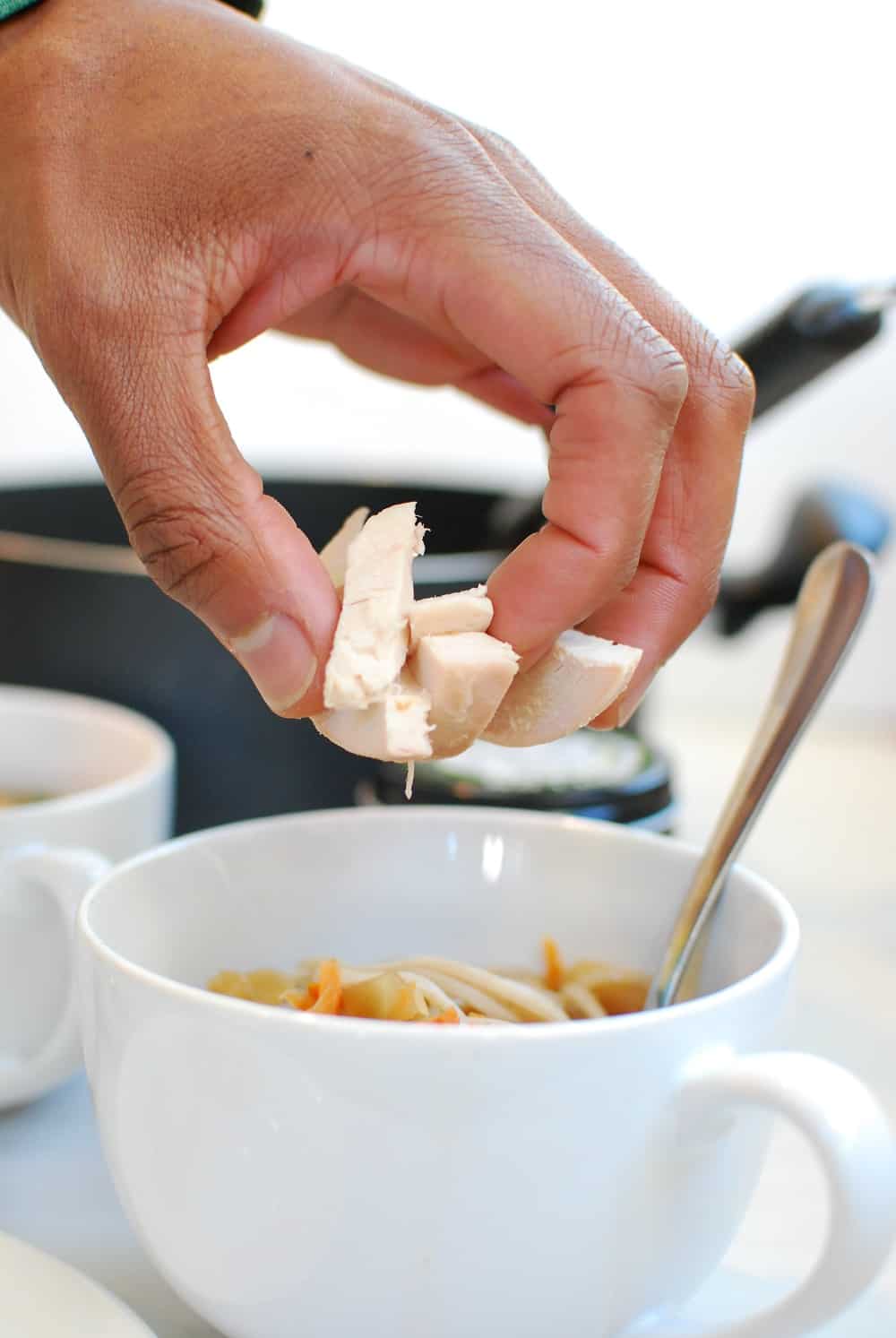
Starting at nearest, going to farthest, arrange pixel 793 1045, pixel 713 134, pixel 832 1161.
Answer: pixel 832 1161 < pixel 793 1045 < pixel 713 134

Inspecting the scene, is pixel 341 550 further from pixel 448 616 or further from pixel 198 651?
pixel 198 651

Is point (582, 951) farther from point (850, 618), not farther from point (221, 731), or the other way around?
point (221, 731)

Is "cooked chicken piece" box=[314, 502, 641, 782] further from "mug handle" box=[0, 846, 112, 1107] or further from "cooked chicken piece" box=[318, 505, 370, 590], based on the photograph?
"mug handle" box=[0, 846, 112, 1107]

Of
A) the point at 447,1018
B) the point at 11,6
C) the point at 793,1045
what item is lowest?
the point at 793,1045

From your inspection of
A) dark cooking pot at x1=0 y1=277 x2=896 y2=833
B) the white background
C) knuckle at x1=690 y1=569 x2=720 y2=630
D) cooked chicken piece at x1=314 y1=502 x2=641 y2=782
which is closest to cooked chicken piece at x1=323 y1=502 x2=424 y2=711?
cooked chicken piece at x1=314 y1=502 x2=641 y2=782

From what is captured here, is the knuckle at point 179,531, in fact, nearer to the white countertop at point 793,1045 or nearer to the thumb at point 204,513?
the thumb at point 204,513

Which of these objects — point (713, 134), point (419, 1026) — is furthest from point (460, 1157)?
point (713, 134)

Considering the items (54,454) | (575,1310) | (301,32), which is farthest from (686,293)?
(575,1310)

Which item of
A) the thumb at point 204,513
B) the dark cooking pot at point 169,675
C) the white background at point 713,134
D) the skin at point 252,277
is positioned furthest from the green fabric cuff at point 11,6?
the white background at point 713,134
